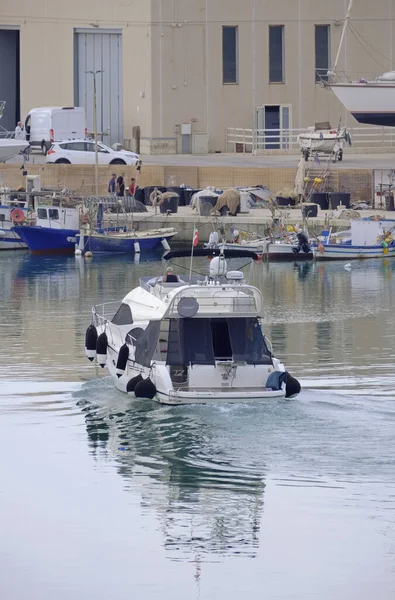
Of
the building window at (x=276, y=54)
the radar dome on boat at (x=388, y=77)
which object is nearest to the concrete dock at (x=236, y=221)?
the radar dome on boat at (x=388, y=77)

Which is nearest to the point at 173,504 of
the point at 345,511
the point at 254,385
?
the point at 345,511

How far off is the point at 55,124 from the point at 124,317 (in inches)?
1429

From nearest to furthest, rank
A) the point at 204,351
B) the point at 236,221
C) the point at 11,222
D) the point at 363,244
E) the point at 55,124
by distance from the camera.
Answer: the point at 204,351, the point at 363,244, the point at 236,221, the point at 11,222, the point at 55,124

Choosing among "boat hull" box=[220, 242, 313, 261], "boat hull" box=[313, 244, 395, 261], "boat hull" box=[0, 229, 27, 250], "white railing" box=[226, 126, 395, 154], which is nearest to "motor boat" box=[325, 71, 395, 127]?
"white railing" box=[226, 126, 395, 154]

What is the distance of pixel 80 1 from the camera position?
2603 inches

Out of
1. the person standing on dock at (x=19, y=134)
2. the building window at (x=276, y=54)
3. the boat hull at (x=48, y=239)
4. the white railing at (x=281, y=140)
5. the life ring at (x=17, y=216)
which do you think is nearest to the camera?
the boat hull at (x=48, y=239)

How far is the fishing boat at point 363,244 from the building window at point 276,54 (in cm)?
1782

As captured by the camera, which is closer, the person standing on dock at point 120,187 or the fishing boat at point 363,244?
the fishing boat at point 363,244

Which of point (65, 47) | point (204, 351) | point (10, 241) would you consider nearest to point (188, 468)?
point (204, 351)

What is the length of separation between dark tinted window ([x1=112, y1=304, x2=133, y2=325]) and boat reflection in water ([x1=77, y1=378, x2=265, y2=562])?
141 cm

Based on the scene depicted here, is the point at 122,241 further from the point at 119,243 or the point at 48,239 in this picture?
the point at 48,239

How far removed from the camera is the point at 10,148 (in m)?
60.9

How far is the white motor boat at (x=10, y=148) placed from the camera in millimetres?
60781

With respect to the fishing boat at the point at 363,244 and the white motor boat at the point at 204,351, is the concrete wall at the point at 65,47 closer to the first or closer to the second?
the fishing boat at the point at 363,244
